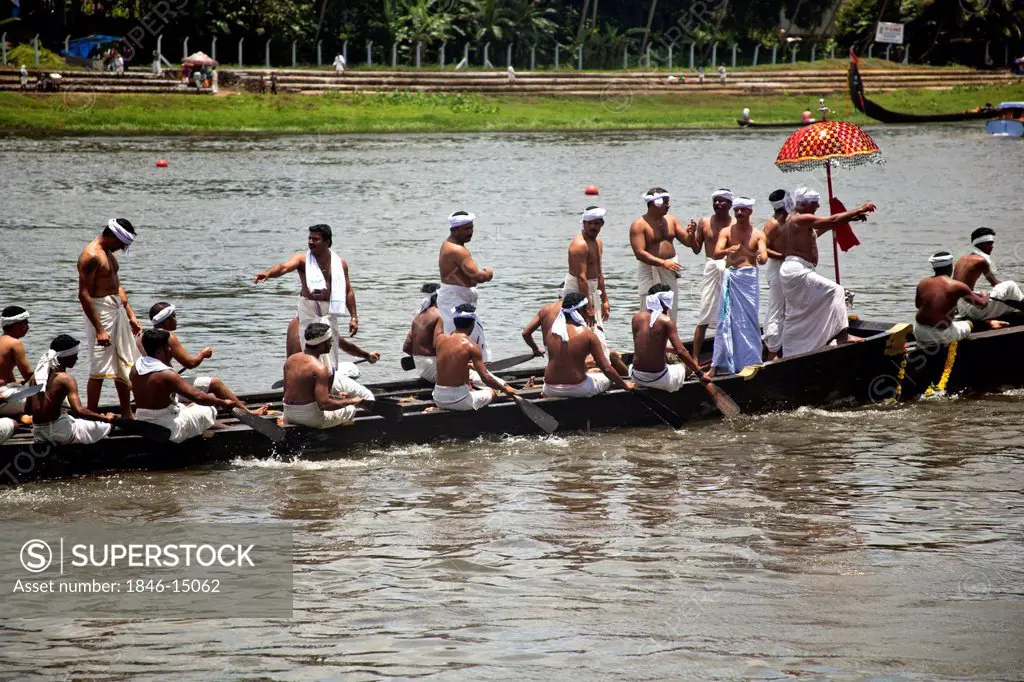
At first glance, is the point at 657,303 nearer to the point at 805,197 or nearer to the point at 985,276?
the point at 805,197

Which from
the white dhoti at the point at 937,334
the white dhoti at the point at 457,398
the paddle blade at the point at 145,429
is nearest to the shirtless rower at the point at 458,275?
the white dhoti at the point at 457,398

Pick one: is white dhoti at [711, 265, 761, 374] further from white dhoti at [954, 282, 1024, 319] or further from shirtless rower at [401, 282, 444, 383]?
shirtless rower at [401, 282, 444, 383]

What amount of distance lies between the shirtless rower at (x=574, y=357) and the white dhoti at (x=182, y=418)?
307 cm

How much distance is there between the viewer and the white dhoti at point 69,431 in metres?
10.8

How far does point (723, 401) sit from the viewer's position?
13148 mm

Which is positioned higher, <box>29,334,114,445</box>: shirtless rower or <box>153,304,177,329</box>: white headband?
<box>153,304,177,329</box>: white headband

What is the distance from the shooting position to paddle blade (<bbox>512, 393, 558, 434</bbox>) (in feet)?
40.3

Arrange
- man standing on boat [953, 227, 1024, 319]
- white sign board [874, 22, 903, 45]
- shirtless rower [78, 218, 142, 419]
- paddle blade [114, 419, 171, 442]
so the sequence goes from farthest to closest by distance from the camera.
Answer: white sign board [874, 22, 903, 45] → man standing on boat [953, 227, 1024, 319] → shirtless rower [78, 218, 142, 419] → paddle blade [114, 419, 171, 442]

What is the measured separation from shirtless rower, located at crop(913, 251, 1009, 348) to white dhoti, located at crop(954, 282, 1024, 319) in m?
0.78

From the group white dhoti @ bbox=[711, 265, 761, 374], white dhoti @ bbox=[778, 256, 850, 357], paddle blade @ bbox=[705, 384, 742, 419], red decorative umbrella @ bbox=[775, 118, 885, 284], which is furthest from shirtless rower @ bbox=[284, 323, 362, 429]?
red decorative umbrella @ bbox=[775, 118, 885, 284]

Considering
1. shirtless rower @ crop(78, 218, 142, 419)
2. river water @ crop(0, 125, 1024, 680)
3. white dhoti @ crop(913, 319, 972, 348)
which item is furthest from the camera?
white dhoti @ crop(913, 319, 972, 348)

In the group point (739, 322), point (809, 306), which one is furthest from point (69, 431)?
point (809, 306)

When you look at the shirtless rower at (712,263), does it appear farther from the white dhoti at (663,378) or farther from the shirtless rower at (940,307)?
the shirtless rower at (940,307)

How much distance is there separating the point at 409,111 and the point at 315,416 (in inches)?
1618
